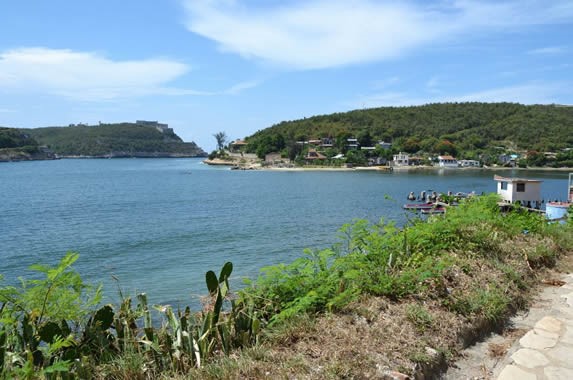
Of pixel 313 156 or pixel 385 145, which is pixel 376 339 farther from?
pixel 385 145

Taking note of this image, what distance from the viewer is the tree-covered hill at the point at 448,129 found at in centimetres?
14762

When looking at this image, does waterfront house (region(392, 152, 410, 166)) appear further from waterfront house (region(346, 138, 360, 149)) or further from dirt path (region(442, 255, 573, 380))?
dirt path (region(442, 255, 573, 380))

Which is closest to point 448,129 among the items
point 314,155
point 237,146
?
point 314,155

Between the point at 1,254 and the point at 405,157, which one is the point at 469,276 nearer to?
the point at 1,254

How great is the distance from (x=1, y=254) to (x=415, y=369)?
81.6ft

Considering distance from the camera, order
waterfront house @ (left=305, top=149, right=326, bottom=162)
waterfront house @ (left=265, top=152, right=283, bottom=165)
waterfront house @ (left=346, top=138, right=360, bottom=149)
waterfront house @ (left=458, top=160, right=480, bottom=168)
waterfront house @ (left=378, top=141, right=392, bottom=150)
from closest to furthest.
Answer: waterfront house @ (left=458, top=160, right=480, bottom=168) → waterfront house @ (left=305, top=149, right=326, bottom=162) → waterfront house @ (left=265, top=152, right=283, bottom=165) → waterfront house @ (left=378, top=141, right=392, bottom=150) → waterfront house @ (left=346, top=138, right=360, bottom=149)

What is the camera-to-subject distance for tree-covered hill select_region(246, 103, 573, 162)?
14762 centimetres

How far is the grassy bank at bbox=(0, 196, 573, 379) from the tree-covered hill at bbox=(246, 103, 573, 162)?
143551 mm

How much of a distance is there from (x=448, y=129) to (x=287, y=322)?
17564 cm

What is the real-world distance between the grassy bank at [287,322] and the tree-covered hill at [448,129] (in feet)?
471

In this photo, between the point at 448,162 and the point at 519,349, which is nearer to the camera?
the point at 519,349

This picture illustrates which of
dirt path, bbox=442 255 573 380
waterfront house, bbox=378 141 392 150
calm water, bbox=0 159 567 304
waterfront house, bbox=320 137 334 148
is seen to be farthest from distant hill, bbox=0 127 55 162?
dirt path, bbox=442 255 573 380

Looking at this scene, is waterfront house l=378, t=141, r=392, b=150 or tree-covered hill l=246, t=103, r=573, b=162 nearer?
tree-covered hill l=246, t=103, r=573, b=162

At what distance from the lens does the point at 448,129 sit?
166875 millimetres
